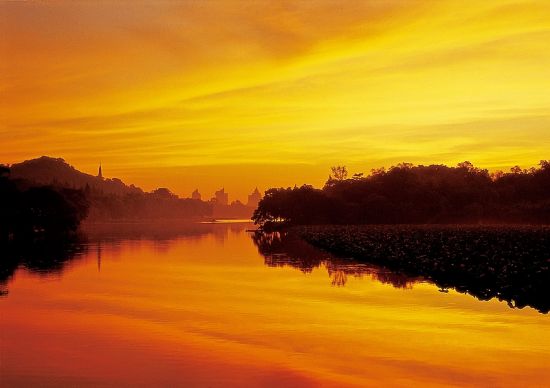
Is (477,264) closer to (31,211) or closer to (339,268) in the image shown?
(339,268)

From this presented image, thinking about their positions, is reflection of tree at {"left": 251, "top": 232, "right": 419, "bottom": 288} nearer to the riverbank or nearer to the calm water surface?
the calm water surface

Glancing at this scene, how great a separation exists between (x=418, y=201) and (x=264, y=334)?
125 metres

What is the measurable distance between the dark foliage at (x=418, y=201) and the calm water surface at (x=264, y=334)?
10507cm

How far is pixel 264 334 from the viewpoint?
2117 cm

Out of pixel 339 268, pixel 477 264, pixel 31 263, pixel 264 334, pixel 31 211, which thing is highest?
pixel 31 211

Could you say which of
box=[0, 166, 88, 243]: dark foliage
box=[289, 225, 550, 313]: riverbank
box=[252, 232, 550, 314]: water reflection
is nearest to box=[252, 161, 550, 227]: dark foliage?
box=[0, 166, 88, 243]: dark foliage

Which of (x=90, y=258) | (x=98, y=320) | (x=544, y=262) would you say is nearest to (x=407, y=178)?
(x=90, y=258)

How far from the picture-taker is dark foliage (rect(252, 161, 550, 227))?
13862 cm

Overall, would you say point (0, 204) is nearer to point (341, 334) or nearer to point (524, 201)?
point (341, 334)

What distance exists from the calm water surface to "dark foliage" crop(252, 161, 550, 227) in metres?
105

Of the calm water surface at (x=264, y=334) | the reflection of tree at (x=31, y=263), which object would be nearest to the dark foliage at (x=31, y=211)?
the reflection of tree at (x=31, y=263)

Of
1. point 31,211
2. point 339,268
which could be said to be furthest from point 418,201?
point 339,268

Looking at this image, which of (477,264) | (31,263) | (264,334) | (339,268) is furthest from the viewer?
(31,263)

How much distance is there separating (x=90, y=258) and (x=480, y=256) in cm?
3122
